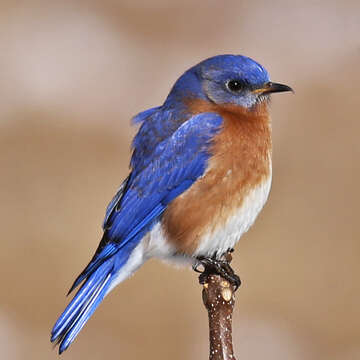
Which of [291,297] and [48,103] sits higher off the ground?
[48,103]

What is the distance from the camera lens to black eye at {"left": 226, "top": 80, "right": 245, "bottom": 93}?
3566mm

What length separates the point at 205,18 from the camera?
257 inches

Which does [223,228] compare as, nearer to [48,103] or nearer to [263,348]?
[263,348]

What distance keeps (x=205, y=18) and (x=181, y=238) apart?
3.32 m

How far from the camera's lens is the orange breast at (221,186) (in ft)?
11.2

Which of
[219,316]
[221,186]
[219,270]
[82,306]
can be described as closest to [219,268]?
[219,270]

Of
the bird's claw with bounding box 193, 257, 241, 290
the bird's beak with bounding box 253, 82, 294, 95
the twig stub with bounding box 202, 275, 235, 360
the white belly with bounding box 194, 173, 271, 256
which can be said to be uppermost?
the bird's beak with bounding box 253, 82, 294, 95

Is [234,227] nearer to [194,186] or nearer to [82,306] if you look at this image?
[194,186]

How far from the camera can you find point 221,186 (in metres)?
3.41

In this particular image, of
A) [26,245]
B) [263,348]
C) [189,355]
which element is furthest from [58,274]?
[263,348]

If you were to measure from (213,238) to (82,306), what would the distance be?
1.70 ft

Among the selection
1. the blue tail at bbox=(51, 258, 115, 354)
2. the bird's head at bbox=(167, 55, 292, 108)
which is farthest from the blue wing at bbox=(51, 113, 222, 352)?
the bird's head at bbox=(167, 55, 292, 108)

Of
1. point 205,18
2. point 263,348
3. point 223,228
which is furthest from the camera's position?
point 205,18

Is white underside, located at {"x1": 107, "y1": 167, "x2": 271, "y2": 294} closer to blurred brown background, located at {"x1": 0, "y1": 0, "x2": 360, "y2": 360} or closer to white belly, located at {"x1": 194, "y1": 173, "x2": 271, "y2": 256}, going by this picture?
white belly, located at {"x1": 194, "y1": 173, "x2": 271, "y2": 256}
